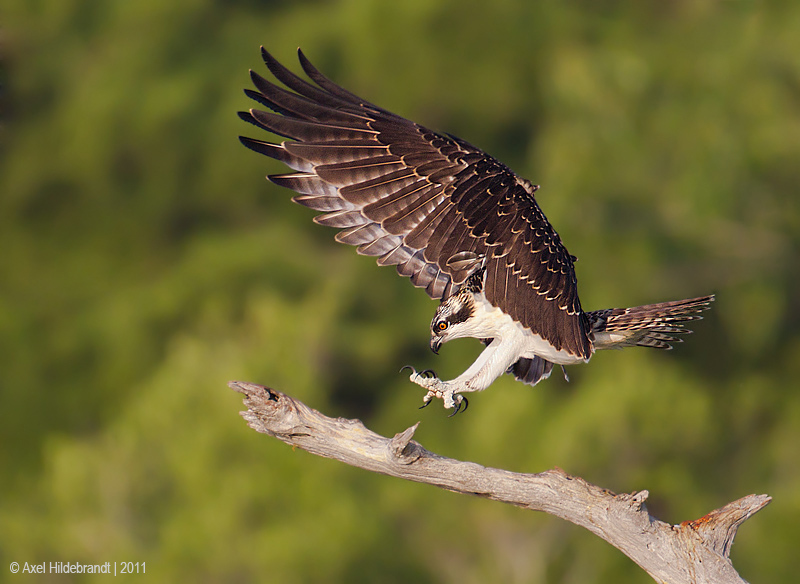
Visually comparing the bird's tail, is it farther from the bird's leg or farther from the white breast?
the bird's leg

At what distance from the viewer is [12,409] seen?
18.0 m

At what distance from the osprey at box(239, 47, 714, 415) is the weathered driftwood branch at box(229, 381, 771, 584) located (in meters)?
0.31

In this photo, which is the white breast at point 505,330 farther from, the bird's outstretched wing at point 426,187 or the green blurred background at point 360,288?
the green blurred background at point 360,288

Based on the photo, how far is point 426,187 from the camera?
4.02 metres

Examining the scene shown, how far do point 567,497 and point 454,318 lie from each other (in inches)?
33.6

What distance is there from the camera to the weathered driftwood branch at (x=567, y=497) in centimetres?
370

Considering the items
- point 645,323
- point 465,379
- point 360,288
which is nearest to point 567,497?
point 465,379

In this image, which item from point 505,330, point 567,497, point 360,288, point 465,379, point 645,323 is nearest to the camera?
point 567,497

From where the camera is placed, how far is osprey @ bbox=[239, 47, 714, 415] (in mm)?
3934

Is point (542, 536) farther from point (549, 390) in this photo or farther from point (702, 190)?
point (702, 190)

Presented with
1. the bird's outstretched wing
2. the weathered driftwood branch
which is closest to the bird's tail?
the bird's outstretched wing

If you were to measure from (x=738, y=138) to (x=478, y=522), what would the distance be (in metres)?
5.90

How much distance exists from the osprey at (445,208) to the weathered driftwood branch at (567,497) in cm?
31

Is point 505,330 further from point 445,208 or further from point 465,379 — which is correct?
point 445,208
